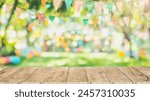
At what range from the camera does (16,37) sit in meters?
4.14

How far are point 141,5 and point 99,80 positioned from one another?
1334mm

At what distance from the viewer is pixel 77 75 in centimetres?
341

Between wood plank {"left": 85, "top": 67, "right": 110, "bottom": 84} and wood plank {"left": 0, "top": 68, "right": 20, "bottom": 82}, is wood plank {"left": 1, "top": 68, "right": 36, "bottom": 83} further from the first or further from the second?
wood plank {"left": 85, "top": 67, "right": 110, "bottom": 84}

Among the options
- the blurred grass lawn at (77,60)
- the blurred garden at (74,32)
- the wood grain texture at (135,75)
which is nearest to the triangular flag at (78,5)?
the blurred garden at (74,32)

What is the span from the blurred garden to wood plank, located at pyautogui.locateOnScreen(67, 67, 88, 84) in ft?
1.08

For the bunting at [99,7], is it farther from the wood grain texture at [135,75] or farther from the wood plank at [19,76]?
the wood plank at [19,76]

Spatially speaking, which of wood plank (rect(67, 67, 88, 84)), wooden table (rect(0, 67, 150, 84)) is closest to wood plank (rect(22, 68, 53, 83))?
wooden table (rect(0, 67, 150, 84))

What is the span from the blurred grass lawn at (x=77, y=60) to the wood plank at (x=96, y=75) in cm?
20

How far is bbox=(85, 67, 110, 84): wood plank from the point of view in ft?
10.1

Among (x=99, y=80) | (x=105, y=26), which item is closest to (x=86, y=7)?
(x=105, y=26)

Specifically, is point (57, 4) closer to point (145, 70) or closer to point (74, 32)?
point (74, 32)

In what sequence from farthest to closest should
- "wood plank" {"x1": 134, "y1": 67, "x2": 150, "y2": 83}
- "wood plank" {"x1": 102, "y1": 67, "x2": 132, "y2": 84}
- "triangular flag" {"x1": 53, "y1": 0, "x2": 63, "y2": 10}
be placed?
"triangular flag" {"x1": 53, "y1": 0, "x2": 63, "y2": 10} → "wood plank" {"x1": 134, "y1": 67, "x2": 150, "y2": 83} → "wood plank" {"x1": 102, "y1": 67, "x2": 132, "y2": 84}

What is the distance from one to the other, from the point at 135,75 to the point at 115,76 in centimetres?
19

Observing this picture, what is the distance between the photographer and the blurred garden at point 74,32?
4102 millimetres
